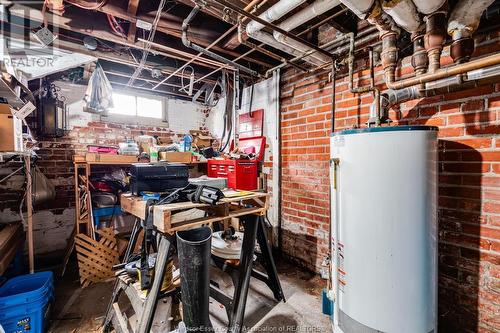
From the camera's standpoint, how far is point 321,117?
235 cm

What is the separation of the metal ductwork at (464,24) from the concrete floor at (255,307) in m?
2.06

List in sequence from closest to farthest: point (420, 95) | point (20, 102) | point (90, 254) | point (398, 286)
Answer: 1. point (398, 286)
2. point (420, 95)
3. point (20, 102)
4. point (90, 254)

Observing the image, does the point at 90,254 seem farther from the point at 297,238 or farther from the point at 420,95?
the point at 420,95

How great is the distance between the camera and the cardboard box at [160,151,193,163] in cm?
290

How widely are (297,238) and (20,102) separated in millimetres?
3039

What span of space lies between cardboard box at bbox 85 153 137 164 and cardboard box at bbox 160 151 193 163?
0.34m

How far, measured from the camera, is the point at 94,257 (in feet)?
8.03

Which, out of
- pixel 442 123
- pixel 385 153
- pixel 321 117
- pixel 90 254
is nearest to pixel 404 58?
pixel 442 123

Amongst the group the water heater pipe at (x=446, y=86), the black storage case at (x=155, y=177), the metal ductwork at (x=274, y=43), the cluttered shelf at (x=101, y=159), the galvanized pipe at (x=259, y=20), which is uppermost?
the metal ductwork at (x=274, y=43)

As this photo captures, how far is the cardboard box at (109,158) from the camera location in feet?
8.21

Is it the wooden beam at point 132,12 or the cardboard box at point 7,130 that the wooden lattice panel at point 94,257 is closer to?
the cardboard box at point 7,130

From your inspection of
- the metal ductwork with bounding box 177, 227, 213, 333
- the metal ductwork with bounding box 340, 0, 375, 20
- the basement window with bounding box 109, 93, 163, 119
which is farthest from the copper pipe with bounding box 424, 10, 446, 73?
the basement window with bounding box 109, 93, 163, 119

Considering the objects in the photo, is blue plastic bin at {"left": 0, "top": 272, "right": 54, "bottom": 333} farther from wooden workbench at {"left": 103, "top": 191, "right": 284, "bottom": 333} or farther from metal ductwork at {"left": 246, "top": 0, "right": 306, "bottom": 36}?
metal ductwork at {"left": 246, "top": 0, "right": 306, "bottom": 36}

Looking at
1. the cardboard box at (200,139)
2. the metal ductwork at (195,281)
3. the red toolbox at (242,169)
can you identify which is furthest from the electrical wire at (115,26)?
the metal ductwork at (195,281)
